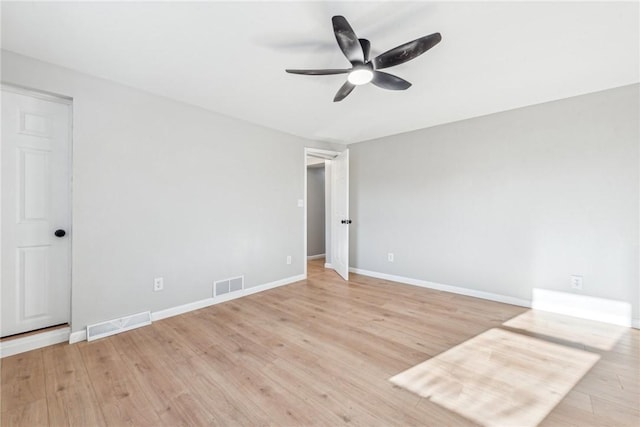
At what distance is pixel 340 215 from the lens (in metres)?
4.60

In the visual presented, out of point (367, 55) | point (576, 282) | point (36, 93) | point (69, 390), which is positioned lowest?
point (69, 390)

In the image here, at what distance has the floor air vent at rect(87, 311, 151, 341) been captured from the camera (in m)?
2.29

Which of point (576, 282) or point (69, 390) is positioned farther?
point (576, 282)

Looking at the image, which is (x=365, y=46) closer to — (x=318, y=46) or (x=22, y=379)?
(x=318, y=46)

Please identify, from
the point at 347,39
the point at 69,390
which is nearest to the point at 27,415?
the point at 69,390

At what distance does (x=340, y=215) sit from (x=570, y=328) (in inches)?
124

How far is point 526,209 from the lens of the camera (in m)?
3.08

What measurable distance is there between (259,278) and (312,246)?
2.68 m

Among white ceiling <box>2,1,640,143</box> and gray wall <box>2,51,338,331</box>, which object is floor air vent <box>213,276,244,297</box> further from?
white ceiling <box>2,1,640,143</box>

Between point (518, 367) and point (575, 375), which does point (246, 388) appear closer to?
point (518, 367)

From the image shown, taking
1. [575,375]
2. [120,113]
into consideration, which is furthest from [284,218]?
[575,375]

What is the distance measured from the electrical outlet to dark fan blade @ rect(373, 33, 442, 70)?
9.70ft

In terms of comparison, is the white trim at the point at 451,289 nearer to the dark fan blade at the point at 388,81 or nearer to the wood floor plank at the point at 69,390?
the dark fan blade at the point at 388,81

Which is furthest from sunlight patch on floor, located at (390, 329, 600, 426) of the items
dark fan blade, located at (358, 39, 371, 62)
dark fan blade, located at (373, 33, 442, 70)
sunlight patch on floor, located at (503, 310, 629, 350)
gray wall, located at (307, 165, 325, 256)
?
gray wall, located at (307, 165, 325, 256)
